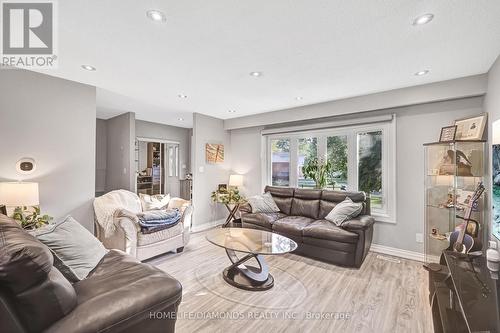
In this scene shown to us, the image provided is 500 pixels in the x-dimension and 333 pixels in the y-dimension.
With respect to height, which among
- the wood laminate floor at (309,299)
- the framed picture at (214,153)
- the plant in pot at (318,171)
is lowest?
the wood laminate floor at (309,299)

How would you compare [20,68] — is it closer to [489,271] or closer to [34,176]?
[34,176]

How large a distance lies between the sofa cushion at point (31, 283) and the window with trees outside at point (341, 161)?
152 inches

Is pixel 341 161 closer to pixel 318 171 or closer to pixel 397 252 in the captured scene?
pixel 318 171

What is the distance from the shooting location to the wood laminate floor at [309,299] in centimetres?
193

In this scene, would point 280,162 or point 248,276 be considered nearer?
point 248,276

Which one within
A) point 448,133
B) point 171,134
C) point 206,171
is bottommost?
point 206,171

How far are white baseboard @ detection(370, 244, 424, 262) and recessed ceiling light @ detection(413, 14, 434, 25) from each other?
307 centimetres

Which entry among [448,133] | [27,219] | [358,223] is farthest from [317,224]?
[27,219]

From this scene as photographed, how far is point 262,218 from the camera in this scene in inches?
151

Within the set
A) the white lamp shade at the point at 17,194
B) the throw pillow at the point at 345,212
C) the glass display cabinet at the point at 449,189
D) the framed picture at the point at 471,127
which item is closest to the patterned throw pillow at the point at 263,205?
the throw pillow at the point at 345,212

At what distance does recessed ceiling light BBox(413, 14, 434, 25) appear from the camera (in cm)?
172

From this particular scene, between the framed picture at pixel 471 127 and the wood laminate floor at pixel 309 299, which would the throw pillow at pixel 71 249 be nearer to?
the wood laminate floor at pixel 309 299

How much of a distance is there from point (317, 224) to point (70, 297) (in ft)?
9.85

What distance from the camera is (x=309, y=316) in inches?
80.5
